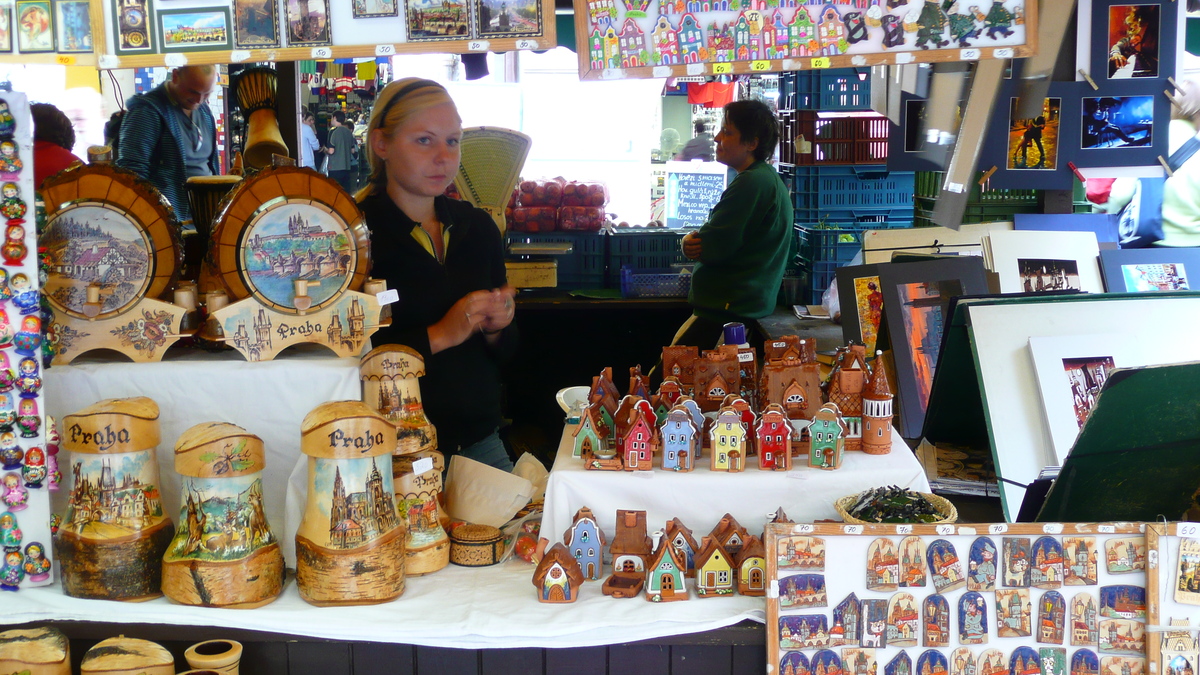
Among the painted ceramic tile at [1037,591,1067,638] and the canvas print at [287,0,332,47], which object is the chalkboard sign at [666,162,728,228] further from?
the painted ceramic tile at [1037,591,1067,638]

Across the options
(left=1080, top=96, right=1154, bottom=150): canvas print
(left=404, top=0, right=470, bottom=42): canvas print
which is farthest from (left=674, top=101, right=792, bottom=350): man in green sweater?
(left=404, top=0, right=470, bottom=42): canvas print

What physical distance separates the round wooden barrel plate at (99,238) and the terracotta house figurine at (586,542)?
3.01ft

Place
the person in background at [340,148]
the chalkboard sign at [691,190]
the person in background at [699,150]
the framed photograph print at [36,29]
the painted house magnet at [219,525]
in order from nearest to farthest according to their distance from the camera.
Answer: the painted house magnet at [219,525], the framed photograph print at [36,29], the chalkboard sign at [691,190], the person in background at [340,148], the person in background at [699,150]

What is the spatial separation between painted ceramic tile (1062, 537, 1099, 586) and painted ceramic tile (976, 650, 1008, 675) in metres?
0.17

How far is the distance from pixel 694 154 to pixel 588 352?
10.6 ft

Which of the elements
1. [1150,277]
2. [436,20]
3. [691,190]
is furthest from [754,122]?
[691,190]

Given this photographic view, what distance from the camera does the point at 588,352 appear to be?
5.20 metres

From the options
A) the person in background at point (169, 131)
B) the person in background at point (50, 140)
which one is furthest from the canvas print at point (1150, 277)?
the person in background at point (50, 140)

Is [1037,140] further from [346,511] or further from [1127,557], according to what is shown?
[346,511]

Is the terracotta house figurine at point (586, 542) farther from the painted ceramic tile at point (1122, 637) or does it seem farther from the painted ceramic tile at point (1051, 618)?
the painted ceramic tile at point (1122, 637)

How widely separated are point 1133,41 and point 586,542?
7.37 ft

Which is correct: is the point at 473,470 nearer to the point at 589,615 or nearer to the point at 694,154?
the point at 589,615

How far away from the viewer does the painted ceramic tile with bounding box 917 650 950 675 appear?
5.36ft

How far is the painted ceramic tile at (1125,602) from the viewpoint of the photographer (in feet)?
5.35
